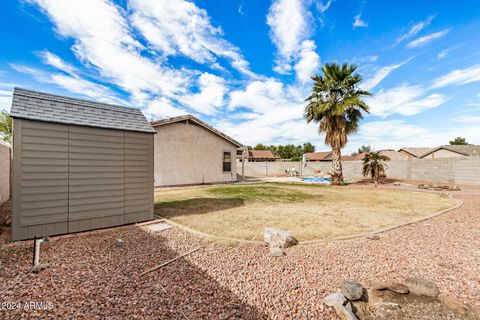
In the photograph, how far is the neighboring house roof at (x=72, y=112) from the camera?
13.4 ft

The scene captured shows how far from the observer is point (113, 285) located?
8.39 feet

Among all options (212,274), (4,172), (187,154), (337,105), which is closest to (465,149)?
(337,105)

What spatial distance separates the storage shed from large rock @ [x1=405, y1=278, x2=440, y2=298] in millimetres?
5399

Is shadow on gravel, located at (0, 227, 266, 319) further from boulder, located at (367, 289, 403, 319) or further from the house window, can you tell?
the house window

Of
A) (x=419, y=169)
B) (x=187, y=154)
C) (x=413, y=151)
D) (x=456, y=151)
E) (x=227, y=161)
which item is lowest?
(x=419, y=169)

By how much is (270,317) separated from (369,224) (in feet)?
14.1

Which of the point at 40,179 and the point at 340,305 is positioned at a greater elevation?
the point at 40,179

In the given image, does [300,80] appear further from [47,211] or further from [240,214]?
[47,211]

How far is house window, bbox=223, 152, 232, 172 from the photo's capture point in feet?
49.9

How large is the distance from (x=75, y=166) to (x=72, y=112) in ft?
4.10

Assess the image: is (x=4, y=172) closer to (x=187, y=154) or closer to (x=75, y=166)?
(x=75, y=166)

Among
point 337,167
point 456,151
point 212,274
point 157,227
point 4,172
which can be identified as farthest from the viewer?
point 456,151

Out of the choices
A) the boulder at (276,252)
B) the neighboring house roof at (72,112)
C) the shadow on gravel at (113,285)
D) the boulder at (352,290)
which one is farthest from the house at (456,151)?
the neighboring house roof at (72,112)

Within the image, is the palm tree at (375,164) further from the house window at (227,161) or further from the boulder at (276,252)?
the boulder at (276,252)
